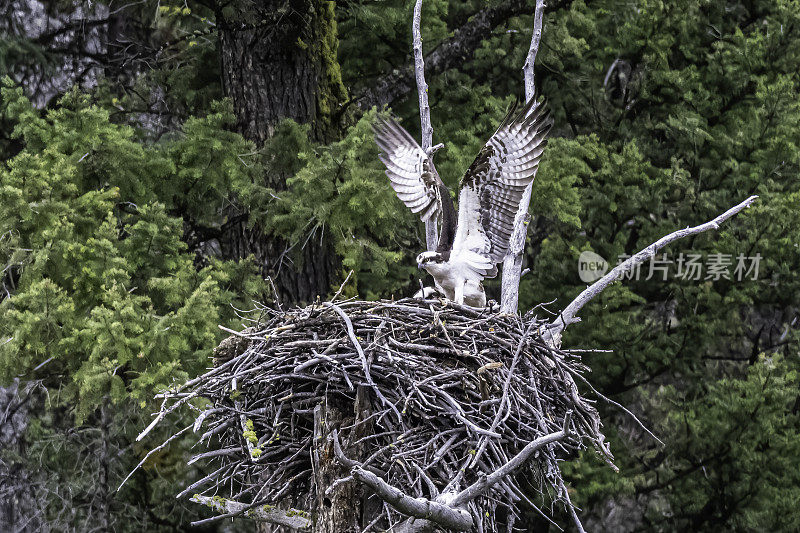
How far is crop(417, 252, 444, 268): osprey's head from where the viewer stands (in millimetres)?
7039

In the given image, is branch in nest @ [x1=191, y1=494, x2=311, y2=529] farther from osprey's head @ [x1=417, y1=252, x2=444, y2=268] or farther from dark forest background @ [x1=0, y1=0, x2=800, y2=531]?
dark forest background @ [x1=0, y1=0, x2=800, y2=531]

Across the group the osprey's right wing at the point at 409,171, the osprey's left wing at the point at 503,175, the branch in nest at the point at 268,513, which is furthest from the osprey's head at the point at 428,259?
the branch in nest at the point at 268,513

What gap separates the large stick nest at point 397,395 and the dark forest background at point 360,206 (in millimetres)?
3267

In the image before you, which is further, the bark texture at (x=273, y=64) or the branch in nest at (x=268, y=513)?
the bark texture at (x=273, y=64)

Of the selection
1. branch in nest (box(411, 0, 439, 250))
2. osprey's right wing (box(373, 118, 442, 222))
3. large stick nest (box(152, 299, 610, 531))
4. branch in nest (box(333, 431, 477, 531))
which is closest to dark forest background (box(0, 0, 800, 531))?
branch in nest (box(411, 0, 439, 250))

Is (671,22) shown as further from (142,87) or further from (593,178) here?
(142,87)

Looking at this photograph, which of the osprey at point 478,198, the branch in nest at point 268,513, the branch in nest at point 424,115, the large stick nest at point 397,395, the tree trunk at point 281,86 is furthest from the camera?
the tree trunk at point 281,86

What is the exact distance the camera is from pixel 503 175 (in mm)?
7555

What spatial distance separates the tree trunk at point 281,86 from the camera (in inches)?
404

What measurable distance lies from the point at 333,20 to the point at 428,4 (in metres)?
1.20

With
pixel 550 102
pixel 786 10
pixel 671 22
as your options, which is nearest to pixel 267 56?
pixel 550 102

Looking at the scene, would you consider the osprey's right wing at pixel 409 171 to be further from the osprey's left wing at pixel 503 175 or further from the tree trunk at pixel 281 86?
the tree trunk at pixel 281 86

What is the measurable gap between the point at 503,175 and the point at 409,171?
76 centimetres

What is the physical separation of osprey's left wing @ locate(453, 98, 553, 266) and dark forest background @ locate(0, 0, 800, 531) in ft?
6.91
